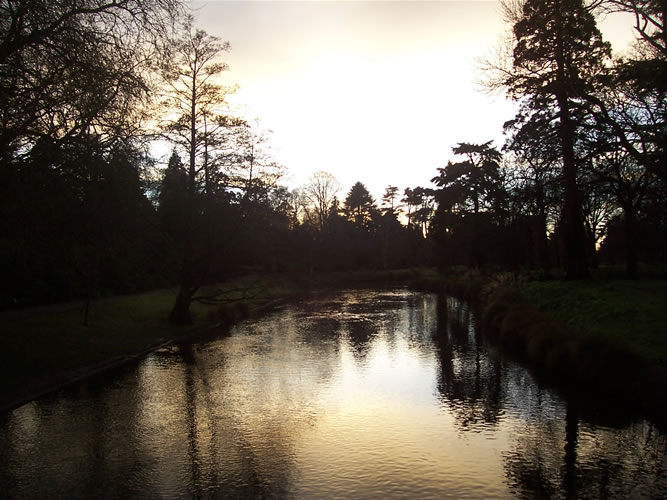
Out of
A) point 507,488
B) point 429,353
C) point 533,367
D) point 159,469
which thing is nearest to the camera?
point 507,488

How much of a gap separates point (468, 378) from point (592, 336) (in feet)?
10.3

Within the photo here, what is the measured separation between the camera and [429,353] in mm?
18031

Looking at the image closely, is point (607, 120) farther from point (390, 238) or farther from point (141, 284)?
point (390, 238)

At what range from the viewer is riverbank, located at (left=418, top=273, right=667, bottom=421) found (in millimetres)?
10930

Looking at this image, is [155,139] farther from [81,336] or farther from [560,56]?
[560,56]

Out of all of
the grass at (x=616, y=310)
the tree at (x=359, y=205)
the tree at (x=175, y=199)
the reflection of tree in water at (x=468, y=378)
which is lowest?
the reflection of tree in water at (x=468, y=378)

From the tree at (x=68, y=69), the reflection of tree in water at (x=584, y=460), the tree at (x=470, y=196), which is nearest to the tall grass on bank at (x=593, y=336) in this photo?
the reflection of tree in water at (x=584, y=460)

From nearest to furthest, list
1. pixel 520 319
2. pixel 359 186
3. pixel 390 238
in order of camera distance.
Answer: pixel 520 319
pixel 390 238
pixel 359 186

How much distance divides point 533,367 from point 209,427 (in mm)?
9154

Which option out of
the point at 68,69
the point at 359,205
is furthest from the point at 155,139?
the point at 359,205

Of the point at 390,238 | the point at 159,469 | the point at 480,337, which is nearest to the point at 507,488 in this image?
the point at 159,469

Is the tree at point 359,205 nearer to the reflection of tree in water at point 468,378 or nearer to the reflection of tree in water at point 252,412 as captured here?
the reflection of tree in water at point 468,378

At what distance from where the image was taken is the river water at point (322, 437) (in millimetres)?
6922

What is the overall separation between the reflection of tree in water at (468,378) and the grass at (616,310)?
2.71 meters
